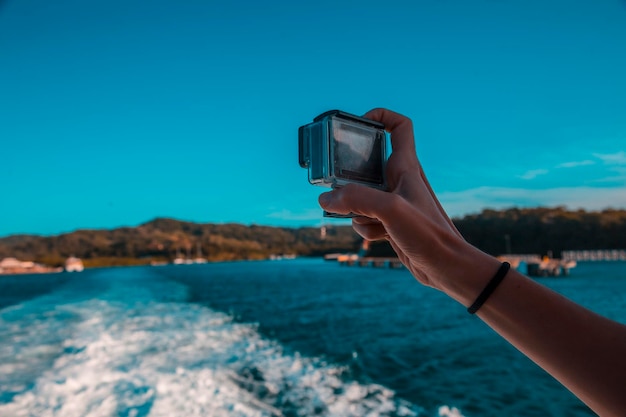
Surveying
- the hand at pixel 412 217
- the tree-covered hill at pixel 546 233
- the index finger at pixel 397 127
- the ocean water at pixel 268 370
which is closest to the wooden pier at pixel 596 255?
the tree-covered hill at pixel 546 233

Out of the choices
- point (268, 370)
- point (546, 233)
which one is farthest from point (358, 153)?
point (546, 233)

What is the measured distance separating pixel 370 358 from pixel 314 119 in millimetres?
10458

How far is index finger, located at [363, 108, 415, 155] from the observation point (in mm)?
1338

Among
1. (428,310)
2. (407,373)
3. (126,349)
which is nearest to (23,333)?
(126,349)

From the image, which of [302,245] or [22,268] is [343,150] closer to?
[22,268]

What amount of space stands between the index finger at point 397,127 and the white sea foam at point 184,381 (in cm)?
631

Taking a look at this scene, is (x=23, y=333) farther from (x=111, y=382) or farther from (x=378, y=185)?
(x=378, y=185)

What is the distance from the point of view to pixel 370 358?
10945 millimetres

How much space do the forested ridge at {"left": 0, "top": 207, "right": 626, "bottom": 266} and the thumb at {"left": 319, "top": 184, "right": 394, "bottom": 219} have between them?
5995cm

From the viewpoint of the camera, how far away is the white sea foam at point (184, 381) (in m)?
6.95

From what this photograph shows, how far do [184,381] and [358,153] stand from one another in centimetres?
798

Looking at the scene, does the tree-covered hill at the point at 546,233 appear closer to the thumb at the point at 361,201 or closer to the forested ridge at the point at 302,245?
the forested ridge at the point at 302,245

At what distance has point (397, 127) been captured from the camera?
1.39 meters

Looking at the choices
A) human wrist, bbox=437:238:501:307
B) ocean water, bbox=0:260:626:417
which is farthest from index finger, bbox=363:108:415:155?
ocean water, bbox=0:260:626:417
